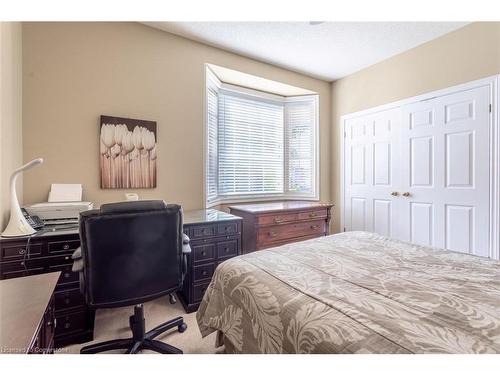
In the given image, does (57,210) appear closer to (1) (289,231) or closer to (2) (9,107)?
(2) (9,107)

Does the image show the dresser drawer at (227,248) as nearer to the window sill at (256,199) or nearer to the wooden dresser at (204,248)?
the wooden dresser at (204,248)

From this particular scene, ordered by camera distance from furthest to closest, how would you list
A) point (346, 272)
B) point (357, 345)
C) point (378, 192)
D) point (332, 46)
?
point (378, 192), point (332, 46), point (346, 272), point (357, 345)

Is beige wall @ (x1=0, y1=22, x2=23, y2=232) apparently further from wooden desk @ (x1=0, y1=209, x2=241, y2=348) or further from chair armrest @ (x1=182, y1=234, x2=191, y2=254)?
chair armrest @ (x1=182, y1=234, x2=191, y2=254)

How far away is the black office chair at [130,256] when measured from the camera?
1310mm

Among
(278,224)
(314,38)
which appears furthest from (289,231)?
(314,38)

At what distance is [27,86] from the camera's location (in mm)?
1972

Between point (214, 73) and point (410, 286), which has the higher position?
point (214, 73)

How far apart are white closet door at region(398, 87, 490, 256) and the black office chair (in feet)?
9.31

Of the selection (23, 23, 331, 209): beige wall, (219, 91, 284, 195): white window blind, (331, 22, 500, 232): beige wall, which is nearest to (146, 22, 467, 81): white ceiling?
(331, 22, 500, 232): beige wall
